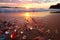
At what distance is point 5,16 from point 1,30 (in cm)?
20

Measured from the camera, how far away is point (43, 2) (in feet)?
3.81

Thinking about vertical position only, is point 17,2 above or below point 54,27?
above

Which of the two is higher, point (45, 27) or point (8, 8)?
point (8, 8)

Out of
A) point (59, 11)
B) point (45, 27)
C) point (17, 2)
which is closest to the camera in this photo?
point (45, 27)

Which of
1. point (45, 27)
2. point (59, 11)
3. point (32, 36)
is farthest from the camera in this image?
point (59, 11)

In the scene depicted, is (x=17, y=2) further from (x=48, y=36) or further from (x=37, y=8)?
(x=48, y=36)

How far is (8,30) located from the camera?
2.93 ft

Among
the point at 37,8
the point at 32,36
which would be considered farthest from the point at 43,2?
the point at 32,36

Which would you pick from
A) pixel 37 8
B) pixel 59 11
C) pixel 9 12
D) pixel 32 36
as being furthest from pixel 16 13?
pixel 59 11

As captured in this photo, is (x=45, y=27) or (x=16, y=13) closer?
(x=45, y=27)

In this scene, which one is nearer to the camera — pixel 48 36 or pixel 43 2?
pixel 48 36

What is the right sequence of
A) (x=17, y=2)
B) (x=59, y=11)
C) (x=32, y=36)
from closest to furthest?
(x=32, y=36), (x=17, y=2), (x=59, y=11)

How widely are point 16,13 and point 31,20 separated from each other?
0.14 metres

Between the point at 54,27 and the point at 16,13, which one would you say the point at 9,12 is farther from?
the point at 54,27
